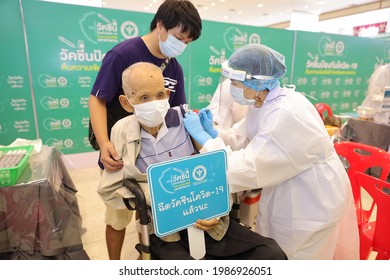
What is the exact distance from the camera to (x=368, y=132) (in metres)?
3.12

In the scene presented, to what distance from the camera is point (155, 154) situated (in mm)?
1400

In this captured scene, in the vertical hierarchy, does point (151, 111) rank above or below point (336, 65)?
below

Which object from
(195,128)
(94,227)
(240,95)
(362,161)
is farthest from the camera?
(94,227)

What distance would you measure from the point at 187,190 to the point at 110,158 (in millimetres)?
487

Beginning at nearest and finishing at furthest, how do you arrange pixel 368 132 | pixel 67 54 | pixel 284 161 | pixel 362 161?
pixel 284 161 → pixel 362 161 → pixel 368 132 → pixel 67 54

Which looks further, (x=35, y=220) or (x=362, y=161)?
(x=362, y=161)

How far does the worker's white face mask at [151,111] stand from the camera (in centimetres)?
128

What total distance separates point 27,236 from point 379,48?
741cm

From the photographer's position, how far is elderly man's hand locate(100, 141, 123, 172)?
1308mm

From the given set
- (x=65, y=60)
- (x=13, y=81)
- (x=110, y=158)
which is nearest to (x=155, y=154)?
(x=110, y=158)

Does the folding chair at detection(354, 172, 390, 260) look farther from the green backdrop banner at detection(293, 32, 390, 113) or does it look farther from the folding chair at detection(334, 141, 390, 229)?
the green backdrop banner at detection(293, 32, 390, 113)

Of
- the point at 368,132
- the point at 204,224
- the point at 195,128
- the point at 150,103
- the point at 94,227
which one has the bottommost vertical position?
the point at 94,227

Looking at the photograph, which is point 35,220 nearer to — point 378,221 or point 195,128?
point 195,128
